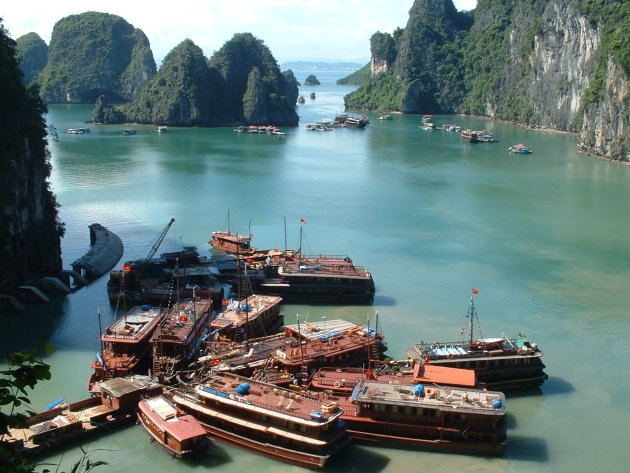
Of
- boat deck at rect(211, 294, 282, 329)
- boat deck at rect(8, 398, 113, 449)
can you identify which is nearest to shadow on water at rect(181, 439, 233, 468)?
boat deck at rect(8, 398, 113, 449)

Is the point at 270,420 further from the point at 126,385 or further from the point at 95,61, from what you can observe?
the point at 95,61

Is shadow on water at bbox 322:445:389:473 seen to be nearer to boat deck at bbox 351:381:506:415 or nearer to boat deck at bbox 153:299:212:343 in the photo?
boat deck at bbox 351:381:506:415

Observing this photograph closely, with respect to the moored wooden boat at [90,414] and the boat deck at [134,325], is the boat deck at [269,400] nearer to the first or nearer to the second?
the moored wooden boat at [90,414]

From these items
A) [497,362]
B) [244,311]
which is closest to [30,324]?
[244,311]

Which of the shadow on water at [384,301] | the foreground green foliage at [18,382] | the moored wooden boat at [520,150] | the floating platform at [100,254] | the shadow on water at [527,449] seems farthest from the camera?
the moored wooden boat at [520,150]

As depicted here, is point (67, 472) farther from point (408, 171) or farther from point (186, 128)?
point (186, 128)

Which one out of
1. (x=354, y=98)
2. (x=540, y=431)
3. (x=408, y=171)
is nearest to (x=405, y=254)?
(x=540, y=431)

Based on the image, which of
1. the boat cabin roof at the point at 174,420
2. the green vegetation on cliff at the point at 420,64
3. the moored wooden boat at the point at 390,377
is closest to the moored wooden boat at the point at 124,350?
the boat cabin roof at the point at 174,420
